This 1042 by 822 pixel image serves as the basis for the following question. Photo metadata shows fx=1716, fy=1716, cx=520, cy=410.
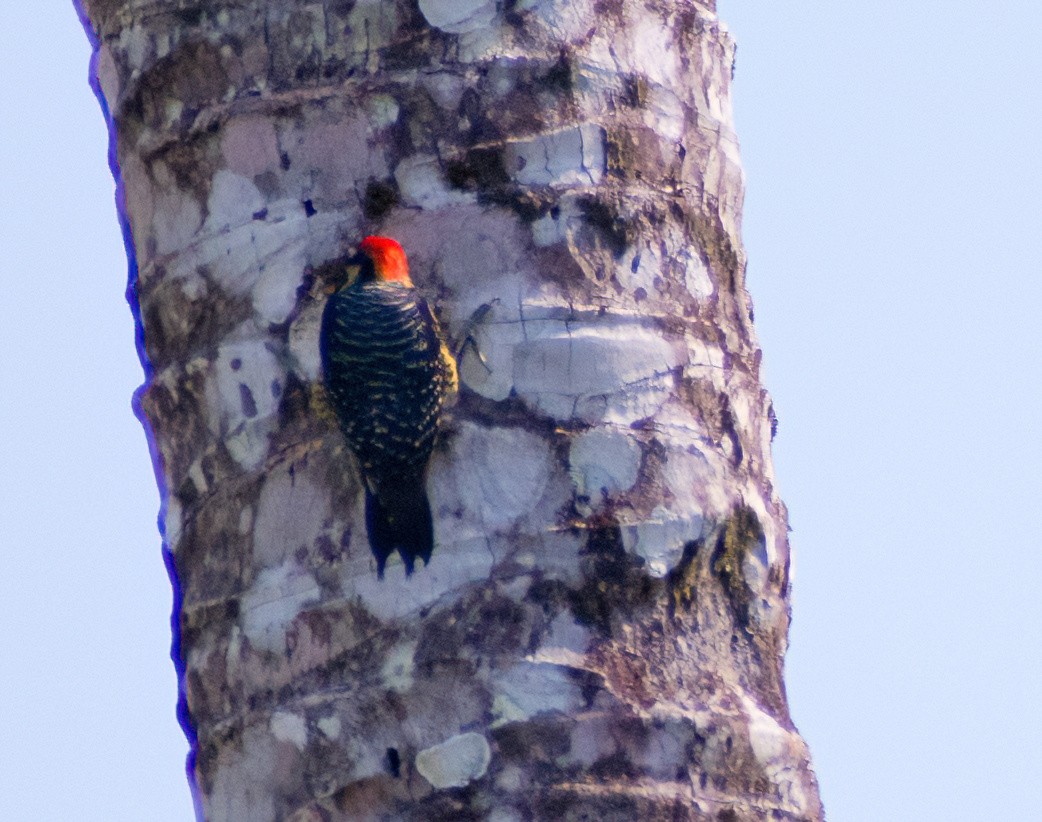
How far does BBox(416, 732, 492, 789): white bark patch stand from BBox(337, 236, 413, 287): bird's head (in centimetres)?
58

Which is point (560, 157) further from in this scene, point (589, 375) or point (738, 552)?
point (738, 552)

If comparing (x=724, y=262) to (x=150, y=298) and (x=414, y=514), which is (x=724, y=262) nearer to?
(x=414, y=514)

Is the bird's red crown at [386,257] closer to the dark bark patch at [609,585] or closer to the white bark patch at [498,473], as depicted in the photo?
the white bark patch at [498,473]

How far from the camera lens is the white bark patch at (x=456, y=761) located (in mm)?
2021

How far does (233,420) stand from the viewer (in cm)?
225

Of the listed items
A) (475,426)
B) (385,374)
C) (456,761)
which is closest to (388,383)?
(385,374)

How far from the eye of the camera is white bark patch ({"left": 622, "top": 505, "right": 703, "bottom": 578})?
2164 mm

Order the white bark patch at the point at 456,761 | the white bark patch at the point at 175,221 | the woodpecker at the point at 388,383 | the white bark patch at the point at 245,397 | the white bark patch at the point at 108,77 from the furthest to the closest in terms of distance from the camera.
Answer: the white bark patch at the point at 108,77 < the white bark patch at the point at 175,221 < the white bark patch at the point at 245,397 < the woodpecker at the point at 388,383 < the white bark patch at the point at 456,761

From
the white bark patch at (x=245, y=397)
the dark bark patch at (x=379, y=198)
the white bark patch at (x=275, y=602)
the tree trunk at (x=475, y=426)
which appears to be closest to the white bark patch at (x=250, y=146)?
the tree trunk at (x=475, y=426)

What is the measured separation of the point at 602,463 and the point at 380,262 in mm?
388

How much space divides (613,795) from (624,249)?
0.72 m

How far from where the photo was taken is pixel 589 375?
220cm

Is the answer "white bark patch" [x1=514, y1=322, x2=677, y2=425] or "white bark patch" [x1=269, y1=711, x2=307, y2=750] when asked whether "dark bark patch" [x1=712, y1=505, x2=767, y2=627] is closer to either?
"white bark patch" [x1=514, y1=322, x2=677, y2=425]

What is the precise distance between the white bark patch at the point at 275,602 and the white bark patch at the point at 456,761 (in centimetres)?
24
